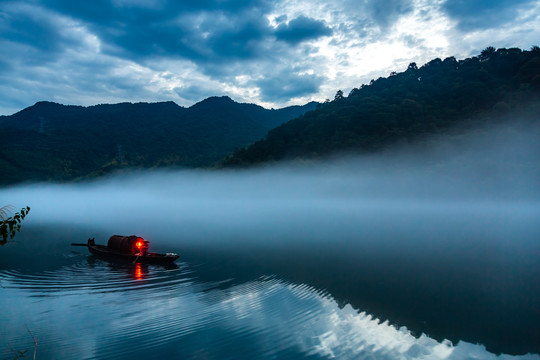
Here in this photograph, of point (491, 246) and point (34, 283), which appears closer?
point (34, 283)

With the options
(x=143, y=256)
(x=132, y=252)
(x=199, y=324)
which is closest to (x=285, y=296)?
(x=199, y=324)

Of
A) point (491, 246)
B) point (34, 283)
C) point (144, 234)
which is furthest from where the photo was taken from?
point (144, 234)

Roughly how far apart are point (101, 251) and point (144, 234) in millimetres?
12681

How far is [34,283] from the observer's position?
54.2 feet

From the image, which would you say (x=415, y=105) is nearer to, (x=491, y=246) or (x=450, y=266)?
(x=491, y=246)

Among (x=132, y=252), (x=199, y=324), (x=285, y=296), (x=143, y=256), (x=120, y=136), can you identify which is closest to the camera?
(x=199, y=324)

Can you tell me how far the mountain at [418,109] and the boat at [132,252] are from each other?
257 feet

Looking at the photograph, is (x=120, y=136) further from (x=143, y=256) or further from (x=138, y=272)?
(x=138, y=272)

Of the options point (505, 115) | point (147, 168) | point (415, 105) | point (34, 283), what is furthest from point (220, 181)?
point (34, 283)

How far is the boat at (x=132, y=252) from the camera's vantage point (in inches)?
774

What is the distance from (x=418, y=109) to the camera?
95.9 metres

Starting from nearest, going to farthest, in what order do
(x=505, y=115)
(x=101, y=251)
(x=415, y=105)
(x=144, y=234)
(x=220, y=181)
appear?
1. (x=101, y=251)
2. (x=144, y=234)
3. (x=505, y=115)
4. (x=415, y=105)
5. (x=220, y=181)

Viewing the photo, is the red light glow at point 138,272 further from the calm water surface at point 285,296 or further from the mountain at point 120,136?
the mountain at point 120,136

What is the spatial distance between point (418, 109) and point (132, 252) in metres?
96.5
